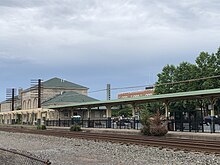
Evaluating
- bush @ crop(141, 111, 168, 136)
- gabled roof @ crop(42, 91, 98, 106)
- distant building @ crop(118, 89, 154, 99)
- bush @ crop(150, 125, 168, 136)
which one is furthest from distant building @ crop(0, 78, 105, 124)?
bush @ crop(150, 125, 168, 136)

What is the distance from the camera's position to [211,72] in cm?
5728

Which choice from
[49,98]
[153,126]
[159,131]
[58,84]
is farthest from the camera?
[58,84]

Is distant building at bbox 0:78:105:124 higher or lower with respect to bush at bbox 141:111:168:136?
higher

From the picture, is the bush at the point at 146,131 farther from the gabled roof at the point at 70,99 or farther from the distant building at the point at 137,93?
the distant building at the point at 137,93

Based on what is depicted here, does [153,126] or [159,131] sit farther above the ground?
[153,126]

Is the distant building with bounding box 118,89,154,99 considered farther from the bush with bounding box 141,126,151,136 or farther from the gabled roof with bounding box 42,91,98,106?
the bush with bounding box 141,126,151,136

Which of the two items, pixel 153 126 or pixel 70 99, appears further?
pixel 70 99

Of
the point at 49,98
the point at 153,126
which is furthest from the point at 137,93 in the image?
the point at 153,126

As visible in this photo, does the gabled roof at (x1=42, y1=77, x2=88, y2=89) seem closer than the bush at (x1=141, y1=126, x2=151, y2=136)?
No

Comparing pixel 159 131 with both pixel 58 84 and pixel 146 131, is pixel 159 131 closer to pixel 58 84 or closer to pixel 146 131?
pixel 146 131

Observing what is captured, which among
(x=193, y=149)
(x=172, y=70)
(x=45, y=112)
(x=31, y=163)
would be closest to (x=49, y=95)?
(x=45, y=112)

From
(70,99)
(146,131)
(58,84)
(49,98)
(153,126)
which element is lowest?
(146,131)

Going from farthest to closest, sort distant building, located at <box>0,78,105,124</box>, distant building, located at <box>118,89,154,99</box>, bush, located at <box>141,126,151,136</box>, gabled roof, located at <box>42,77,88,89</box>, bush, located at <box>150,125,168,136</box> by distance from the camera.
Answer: distant building, located at <box>118,89,154,99</box> → gabled roof, located at <box>42,77,88,89</box> → distant building, located at <box>0,78,105,124</box> → bush, located at <box>141,126,151,136</box> → bush, located at <box>150,125,168,136</box>

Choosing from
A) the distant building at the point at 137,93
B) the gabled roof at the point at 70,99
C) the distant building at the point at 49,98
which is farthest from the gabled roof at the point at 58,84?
the distant building at the point at 137,93
